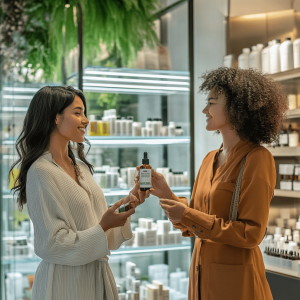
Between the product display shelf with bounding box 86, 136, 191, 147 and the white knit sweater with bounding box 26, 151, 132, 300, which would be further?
the product display shelf with bounding box 86, 136, 191, 147

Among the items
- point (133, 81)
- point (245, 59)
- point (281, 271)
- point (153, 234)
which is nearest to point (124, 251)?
point (153, 234)

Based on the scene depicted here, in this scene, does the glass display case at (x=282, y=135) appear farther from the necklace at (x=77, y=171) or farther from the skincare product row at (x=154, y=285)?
the necklace at (x=77, y=171)

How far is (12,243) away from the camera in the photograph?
3334 millimetres

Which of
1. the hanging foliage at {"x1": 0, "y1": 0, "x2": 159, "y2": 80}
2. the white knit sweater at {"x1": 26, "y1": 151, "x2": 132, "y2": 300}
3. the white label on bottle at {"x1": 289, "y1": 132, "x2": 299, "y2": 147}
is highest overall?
the hanging foliage at {"x1": 0, "y1": 0, "x2": 159, "y2": 80}

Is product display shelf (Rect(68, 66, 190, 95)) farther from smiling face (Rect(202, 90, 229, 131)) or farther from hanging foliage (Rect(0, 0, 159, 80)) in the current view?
smiling face (Rect(202, 90, 229, 131))

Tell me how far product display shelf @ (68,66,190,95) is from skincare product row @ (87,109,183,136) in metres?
0.23

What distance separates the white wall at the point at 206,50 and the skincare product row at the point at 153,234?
2.01ft

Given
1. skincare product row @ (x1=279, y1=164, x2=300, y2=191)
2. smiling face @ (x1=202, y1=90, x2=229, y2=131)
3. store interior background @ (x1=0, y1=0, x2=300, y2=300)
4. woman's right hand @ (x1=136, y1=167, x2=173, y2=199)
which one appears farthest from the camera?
store interior background @ (x1=0, y1=0, x2=300, y2=300)

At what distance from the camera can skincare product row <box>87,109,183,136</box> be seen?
3.21m

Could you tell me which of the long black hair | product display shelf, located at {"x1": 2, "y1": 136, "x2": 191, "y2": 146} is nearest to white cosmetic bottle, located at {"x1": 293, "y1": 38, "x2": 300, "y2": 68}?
product display shelf, located at {"x1": 2, "y1": 136, "x2": 191, "y2": 146}

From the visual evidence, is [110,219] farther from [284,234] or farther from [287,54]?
[287,54]

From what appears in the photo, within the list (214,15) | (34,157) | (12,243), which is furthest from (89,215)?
(214,15)

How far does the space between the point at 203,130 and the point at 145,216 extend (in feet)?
3.20

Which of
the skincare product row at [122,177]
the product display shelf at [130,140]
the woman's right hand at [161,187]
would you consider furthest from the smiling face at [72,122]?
the skincare product row at [122,177]
